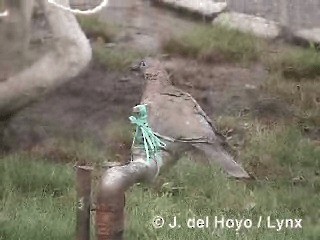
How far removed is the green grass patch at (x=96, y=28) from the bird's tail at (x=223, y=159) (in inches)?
19.2

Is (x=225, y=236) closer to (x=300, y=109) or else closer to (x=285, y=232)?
(x=285, y=232)

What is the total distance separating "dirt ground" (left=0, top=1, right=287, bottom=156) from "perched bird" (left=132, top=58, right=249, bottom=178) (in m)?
0.04

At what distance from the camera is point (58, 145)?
282 centimetres

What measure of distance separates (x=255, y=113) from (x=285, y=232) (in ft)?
1.37

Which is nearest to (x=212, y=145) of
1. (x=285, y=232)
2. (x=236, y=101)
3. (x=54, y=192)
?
(x=236, y=101)

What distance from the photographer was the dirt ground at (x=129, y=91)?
2793mm

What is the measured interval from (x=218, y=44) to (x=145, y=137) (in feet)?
1.40

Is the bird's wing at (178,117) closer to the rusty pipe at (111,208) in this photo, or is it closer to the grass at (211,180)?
the grass at (211,180)

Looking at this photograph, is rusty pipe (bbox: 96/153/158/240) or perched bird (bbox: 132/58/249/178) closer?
rusty pipe (bbox: 96/153/158/240)

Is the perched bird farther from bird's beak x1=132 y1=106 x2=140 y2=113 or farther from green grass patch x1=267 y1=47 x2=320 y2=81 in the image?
green grass patch x1=267 y1=47 x2=320 y2=81

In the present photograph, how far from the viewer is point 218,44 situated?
281cm

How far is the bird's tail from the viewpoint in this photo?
272 cm

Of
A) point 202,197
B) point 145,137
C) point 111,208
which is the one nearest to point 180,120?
point 145,137

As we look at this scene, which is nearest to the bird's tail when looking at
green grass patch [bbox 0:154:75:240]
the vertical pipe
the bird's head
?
the bird's head
